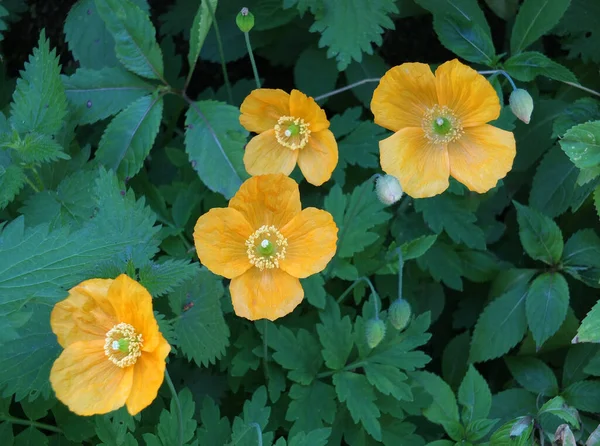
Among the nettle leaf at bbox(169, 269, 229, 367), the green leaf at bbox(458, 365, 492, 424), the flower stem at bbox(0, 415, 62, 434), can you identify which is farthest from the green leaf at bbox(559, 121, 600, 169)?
the flower stem at bbox(0, 415, 62, 434)

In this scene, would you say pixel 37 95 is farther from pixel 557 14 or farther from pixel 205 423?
pixel 557 14

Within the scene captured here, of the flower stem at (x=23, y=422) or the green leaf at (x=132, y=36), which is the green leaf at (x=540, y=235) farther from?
the flower stem at (x=23, y=422)

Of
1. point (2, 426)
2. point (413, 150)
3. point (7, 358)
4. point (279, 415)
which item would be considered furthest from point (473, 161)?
point (2, 426)

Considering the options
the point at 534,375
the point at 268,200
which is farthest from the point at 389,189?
the point at 534,375

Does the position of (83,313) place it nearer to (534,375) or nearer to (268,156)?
(268,156)

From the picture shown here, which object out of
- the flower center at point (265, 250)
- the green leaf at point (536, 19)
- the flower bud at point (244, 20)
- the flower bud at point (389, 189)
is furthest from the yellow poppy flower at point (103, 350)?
the green leaf at point (536, 19)

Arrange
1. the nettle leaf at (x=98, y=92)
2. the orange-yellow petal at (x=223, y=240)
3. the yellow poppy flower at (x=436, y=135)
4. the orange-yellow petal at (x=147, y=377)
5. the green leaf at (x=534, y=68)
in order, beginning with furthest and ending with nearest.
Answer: the nettle leaf at (x=98, y=92)
the green leaf at (x=534, y=68)
the yellow poppy flower at (x=436, y=135)
the orange-yellow petal at (x=223, y=240)
the orange-yellow petal at (x=147, y=377)

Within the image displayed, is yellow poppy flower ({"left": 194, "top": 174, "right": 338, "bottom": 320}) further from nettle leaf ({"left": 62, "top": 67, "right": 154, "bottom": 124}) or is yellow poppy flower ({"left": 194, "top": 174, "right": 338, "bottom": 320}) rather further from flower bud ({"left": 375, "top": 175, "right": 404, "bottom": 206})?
nettle leaf ({"left": 62, "top": 67, "right": 154, "bottom": 124})
